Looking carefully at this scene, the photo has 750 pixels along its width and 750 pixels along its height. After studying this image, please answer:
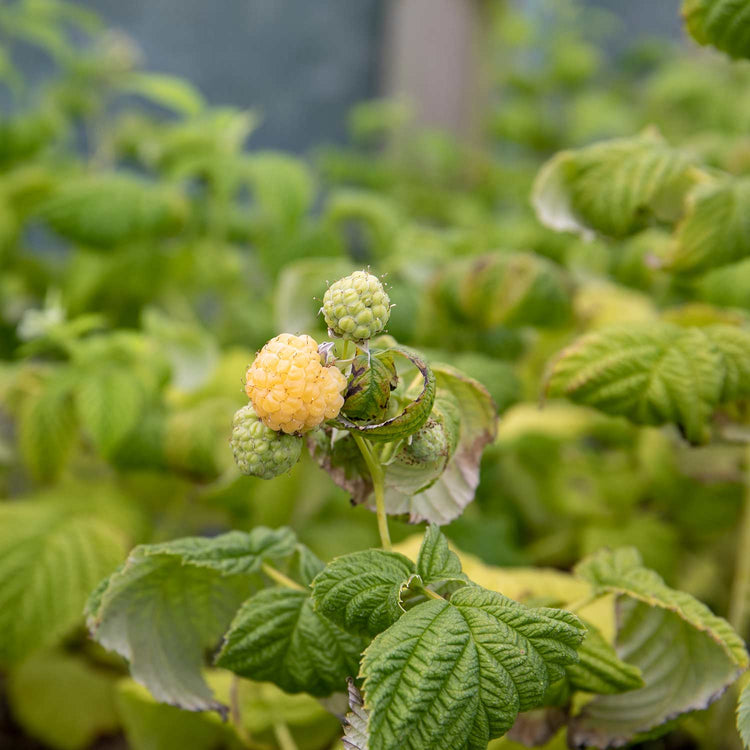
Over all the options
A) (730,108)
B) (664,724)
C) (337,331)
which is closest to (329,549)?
(664,724)

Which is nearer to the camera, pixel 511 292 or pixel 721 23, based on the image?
pixel 721 23

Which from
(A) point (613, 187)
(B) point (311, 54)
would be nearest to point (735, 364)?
(A) point (613, 187)

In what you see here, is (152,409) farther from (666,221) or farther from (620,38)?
(620,38)

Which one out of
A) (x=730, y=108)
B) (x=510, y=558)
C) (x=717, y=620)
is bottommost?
(x=510, y=558)

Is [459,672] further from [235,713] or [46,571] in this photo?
[46,571]

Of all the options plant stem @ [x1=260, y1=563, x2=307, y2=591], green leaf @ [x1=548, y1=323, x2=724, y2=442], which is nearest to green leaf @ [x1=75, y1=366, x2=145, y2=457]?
plant stem @ [x1=260, y1=563, x2=307, y2=591]
